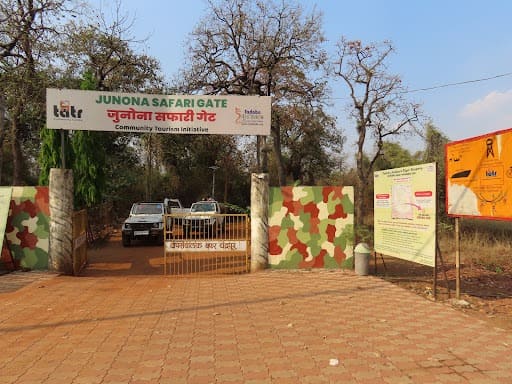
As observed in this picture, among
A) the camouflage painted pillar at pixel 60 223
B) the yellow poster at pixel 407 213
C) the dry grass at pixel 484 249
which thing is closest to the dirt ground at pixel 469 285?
the dry grass at pixel 484 249

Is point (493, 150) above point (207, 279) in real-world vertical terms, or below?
above

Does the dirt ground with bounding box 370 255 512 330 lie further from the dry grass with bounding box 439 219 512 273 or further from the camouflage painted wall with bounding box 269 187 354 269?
the camouflage painted wall with bounding box 269 187 354 269

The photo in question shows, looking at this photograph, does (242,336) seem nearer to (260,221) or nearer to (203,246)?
(260,221)

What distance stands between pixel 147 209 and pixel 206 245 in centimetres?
925

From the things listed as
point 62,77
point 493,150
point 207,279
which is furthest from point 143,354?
point 62,77

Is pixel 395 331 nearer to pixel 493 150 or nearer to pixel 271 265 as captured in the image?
pixel 493 150

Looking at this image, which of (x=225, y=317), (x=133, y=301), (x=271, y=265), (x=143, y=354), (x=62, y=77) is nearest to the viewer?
(x=143, y=354)

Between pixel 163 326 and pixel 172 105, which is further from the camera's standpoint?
pixel 172 105

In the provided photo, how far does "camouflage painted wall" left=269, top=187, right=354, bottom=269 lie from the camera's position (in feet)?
33.9

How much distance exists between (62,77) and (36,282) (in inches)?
650

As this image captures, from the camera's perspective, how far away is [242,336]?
5551mm

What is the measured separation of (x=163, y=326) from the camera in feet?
19.6

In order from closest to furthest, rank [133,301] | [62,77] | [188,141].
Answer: [133,301] < [62,77] < [188,141]

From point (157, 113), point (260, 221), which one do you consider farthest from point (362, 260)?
point (157, 113)
